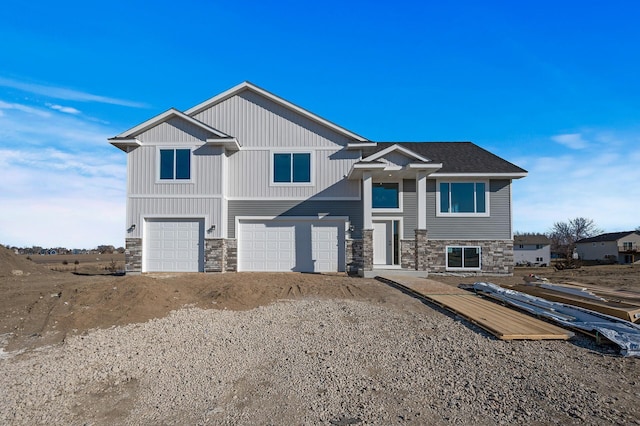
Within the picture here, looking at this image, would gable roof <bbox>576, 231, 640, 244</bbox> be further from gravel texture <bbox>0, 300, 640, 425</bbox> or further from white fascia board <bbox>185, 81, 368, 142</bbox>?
gravel texture <bbox>0, 300, 640, 425</bbox>

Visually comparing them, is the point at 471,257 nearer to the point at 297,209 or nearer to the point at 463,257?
the point at 463,257

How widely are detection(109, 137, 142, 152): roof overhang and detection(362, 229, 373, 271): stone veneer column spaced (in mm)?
9833

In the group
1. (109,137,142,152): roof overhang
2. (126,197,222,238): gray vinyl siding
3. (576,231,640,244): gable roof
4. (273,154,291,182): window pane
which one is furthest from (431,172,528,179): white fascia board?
(576,231,640,244): gable roof

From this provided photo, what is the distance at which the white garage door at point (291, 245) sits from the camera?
15.7 metres

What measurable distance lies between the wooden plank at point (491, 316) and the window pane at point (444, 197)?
20.6 feet

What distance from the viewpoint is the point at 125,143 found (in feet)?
49.6

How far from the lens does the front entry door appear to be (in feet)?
53.3

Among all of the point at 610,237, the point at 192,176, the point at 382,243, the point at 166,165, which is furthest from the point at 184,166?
the point at 610,237

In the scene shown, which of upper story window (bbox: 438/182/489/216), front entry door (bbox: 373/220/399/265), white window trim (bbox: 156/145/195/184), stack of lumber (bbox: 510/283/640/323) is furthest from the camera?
upper story window (bbox: 438/182/489/216)

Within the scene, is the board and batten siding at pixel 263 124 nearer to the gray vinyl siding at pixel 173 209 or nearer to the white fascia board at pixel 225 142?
the white fascia board at pixel 225 142

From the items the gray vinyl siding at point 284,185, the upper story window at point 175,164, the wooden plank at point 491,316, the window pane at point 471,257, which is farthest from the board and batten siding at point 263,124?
the wooden plank at point 491,316

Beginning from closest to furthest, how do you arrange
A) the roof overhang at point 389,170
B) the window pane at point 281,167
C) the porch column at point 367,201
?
the roof overhang at point 389,170 → the porch column at point 367,201 → the window pane at point 281,167

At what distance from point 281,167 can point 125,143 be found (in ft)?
20.8

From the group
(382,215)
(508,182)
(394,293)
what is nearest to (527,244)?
(508,182)
